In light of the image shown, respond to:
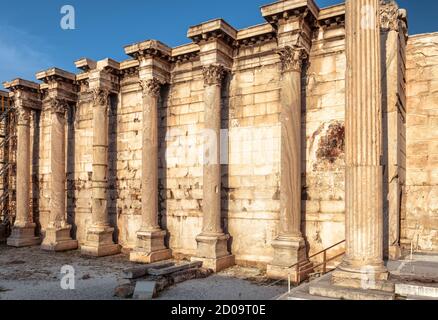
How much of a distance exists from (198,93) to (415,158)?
7.86 metres

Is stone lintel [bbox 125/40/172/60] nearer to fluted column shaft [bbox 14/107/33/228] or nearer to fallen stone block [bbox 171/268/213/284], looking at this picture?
fluted column shaft [bbox 14/107/33/228]

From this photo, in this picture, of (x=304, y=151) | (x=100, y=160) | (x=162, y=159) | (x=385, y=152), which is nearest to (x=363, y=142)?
(x=385, y=152)

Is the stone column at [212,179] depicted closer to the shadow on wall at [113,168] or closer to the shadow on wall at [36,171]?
the shadow on wall at [113,168]

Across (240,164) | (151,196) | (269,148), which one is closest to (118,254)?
(151,196)

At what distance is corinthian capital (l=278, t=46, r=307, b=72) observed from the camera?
12469 millimetres

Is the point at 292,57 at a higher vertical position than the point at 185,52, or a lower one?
lower

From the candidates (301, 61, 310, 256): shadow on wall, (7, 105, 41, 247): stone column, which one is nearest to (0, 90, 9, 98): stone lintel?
(7, 105, 41, 247): stone column

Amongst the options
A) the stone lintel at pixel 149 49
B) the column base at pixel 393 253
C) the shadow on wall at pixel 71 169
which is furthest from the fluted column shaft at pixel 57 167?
the column base at pixel 393 253

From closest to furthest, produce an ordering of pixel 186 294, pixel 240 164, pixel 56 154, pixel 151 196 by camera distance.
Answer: pixel 186 294 → pixel 240 164 → pixel 151 196 → pixel 56 154

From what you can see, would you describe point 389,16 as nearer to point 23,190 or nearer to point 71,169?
point 71,169

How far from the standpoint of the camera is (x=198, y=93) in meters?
15.6

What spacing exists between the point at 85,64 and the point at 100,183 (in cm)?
528

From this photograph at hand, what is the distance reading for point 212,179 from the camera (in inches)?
547
